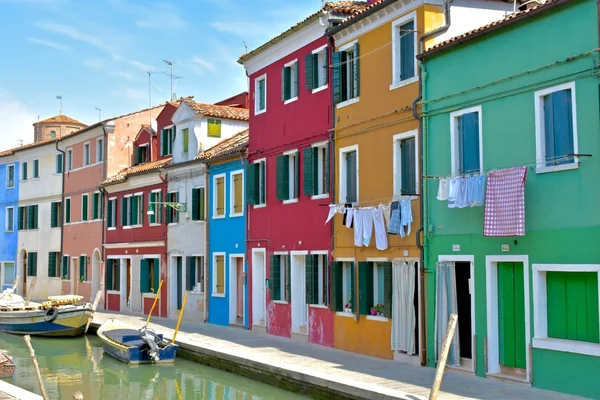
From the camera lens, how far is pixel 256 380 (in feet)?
56.4

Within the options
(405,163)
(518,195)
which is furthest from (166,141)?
(518,195)

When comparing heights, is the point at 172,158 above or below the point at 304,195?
above

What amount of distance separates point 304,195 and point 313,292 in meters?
2.63

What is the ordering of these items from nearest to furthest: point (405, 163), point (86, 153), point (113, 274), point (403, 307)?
1. point (403, 307)
2. point (405, 163)
3. point (113, 274)
4. point (86, 153)

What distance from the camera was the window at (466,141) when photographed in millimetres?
14820

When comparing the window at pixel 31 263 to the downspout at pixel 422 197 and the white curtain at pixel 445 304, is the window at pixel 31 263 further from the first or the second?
the white curtain at pixel 445 304

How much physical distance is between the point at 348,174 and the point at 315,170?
5.07 ft

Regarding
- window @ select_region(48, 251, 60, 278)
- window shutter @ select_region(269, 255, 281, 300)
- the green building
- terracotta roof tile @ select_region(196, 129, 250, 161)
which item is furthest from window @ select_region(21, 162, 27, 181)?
the green building

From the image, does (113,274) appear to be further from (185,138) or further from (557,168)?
(557,168)

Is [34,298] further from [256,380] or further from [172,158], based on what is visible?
[256,380]

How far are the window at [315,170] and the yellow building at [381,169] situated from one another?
1.05m

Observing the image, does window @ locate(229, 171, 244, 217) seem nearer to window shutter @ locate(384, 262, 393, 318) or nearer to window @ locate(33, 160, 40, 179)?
window shutter @ locate(384, 262, 393, 318)

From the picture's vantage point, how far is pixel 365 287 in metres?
18.1

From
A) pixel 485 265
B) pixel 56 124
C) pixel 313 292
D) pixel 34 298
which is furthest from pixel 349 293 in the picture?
pixel 56 124
